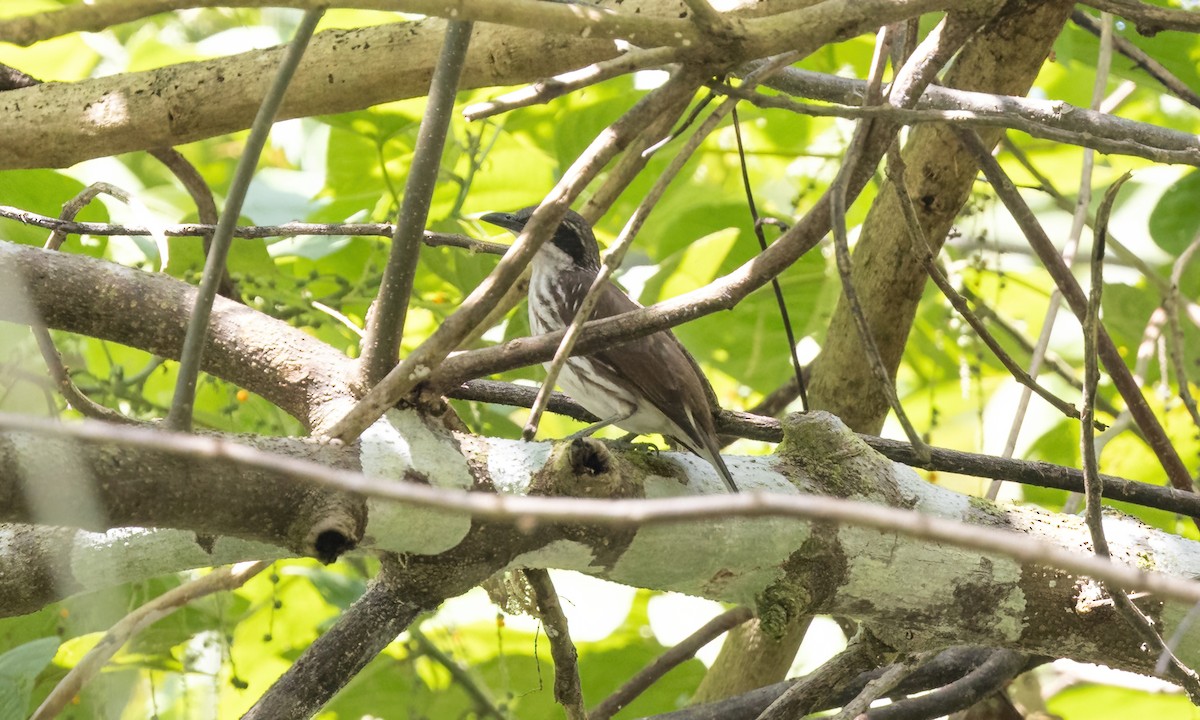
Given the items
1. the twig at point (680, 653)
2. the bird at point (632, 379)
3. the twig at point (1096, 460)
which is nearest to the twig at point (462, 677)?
the twig at point (680, 653)

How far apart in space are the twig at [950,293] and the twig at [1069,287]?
0.24 metres

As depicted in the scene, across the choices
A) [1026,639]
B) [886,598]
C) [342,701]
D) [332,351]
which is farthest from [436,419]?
[342,701]

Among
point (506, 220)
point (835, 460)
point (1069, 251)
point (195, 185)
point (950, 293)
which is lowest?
point (835, 460)

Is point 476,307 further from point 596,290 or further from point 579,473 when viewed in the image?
point 579,473

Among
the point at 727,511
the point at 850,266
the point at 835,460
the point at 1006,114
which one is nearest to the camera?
the point at 727,511

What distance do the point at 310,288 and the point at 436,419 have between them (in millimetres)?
1904

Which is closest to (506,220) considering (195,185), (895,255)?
(195,185)

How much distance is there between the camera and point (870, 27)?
1.85 m

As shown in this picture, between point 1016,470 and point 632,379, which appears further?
point 632,379

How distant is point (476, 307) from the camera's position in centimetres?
172

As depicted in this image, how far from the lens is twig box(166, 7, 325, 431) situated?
4.70 feet

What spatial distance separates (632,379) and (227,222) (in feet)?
5.71

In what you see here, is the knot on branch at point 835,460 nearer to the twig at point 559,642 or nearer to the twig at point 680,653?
the twig at point 559,642

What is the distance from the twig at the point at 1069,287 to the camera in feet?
8.23
